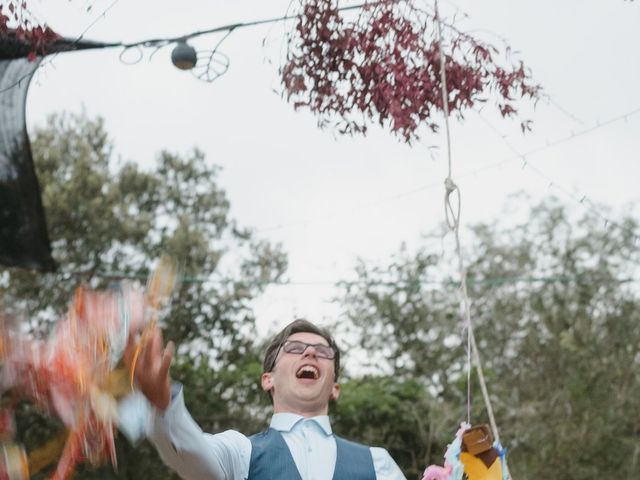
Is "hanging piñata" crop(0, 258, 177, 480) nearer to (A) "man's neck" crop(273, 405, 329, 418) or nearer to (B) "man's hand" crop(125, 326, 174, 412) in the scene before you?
(B) "man's hand" crop(125, 326, 174, 412)

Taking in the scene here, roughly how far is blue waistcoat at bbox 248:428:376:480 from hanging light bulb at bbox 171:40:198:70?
7.56ft

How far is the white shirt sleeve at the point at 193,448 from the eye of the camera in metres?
2.08

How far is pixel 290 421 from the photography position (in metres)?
2.66

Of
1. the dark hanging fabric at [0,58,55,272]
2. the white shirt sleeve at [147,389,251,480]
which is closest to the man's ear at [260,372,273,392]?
the white shirt sleeve at [147,389,251,480]

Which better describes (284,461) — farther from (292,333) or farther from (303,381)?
(292,333)

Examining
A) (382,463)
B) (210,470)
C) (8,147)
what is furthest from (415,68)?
(8,147)

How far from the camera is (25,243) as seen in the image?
5312mm

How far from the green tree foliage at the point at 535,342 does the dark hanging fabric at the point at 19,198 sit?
387 centimetres

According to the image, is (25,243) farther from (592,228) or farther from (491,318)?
(592,228)

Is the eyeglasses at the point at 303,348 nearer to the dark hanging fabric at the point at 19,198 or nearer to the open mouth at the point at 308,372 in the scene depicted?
the open mouth at the point at 308,372

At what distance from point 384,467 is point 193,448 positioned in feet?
2.16

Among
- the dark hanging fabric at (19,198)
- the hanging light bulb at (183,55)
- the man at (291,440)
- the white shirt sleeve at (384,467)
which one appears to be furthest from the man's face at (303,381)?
the dark hanging fabric at (19,198)

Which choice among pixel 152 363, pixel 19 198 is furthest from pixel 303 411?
pixel 19 198

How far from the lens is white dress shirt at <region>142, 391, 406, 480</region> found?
6.95 ft
